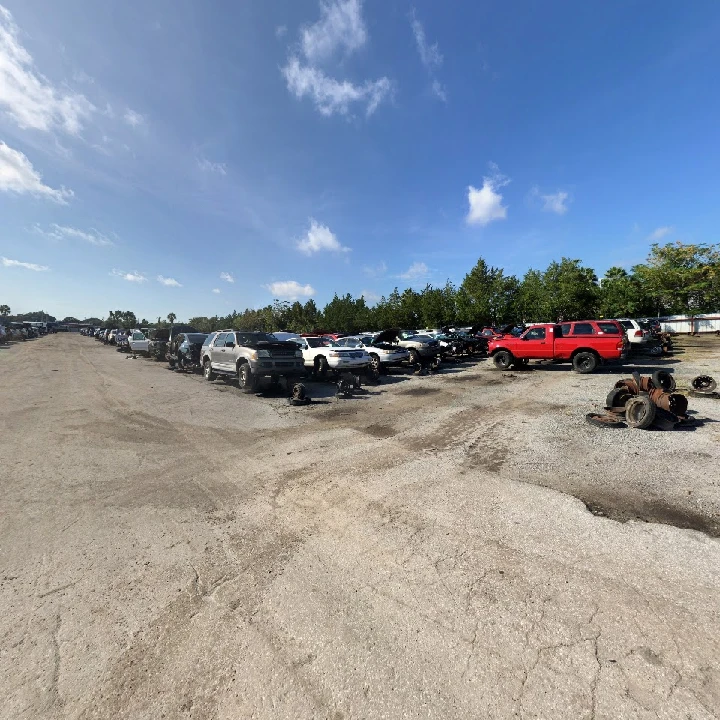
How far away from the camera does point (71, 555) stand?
332 cm

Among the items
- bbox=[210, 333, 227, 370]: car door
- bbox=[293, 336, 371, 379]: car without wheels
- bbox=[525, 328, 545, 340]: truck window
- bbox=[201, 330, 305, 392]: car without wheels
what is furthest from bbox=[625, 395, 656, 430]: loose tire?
bbox=[210, 333, 227, 370]: car door

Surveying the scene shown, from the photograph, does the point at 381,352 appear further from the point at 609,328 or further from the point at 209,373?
the point at 609,328

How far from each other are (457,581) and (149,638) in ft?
7.41

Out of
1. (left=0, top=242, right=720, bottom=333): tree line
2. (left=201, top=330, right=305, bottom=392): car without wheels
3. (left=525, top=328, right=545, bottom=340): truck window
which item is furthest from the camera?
(left=0, top=242, right=720, bottom=333): tree line

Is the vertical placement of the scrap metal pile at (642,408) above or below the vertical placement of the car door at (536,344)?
below

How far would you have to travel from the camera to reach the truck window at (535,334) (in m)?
14.7

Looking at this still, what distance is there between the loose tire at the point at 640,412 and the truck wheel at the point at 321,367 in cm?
917

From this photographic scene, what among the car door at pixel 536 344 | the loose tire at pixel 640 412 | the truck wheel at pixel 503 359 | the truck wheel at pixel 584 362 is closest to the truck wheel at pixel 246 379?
the loose tire at pixel 640 412

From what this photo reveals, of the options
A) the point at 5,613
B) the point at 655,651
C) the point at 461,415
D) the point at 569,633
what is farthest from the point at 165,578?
the point at 461,415

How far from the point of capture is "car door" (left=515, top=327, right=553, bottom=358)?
569 inches

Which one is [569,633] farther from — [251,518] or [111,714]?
[251,518]

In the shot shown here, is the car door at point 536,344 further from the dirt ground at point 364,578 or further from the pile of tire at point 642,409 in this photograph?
the dirt ground at point 364,578

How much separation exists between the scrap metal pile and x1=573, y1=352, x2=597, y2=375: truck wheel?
19.5ft

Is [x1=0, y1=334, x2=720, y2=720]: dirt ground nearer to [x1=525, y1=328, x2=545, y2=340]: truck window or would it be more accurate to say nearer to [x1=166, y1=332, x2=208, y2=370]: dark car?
[x1=525, y1=328, x2=545, y2=340]: truck window
